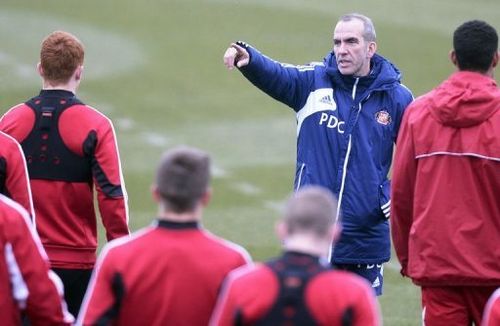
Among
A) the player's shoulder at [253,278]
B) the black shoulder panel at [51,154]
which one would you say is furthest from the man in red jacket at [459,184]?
the player's shoulder at [253,278]

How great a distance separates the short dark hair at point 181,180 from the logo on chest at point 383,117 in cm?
300

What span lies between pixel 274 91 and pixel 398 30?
1718 cm

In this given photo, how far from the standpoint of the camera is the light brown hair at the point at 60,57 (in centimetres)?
723

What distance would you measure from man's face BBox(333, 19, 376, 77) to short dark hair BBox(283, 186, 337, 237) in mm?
3333

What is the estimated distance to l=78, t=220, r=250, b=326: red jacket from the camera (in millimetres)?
5105

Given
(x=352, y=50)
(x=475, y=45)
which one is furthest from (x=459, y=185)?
(x=352, y=50)

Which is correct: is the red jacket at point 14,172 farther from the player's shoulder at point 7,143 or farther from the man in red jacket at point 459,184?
the man in red jacket at point 459,184

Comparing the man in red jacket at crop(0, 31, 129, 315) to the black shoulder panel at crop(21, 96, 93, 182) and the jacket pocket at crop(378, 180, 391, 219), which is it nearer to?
the black shoulder panel at crop(21, 96, 93, 182)

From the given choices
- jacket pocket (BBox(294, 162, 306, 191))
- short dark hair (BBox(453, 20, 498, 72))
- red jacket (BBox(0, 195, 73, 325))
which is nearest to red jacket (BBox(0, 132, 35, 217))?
red jacket (BBox(0, 195, 73, 325))

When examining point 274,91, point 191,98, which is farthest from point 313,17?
point 274,91

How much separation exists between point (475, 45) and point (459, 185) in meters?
0.76

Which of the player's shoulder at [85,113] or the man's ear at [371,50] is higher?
the man's ear at [371,50]

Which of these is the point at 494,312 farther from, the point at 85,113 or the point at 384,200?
the point at 85,113

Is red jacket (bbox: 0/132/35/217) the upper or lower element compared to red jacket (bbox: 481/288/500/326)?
upper
